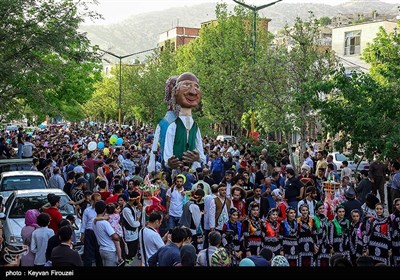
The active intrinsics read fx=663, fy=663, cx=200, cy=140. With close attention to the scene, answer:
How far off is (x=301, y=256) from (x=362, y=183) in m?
6.85

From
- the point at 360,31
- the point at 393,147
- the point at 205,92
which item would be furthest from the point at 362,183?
the point at 360,31

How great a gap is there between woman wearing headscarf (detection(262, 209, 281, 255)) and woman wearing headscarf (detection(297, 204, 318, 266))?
36cm

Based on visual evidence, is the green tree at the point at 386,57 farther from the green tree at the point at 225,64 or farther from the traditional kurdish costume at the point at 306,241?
the traditional kurdish costume at the point at 306,241

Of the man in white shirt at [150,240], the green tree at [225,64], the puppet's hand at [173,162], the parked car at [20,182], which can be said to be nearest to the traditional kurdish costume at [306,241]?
the man in white shirt at [150,240]

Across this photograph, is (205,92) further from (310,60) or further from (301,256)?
(301,256)

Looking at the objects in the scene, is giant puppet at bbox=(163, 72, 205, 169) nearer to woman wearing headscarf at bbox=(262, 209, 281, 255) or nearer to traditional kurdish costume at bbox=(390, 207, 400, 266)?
woman wearing headscarf at bbox=(262, 209, 281, 255)

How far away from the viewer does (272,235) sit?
10.3 metres

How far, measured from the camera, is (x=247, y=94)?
2855 cm

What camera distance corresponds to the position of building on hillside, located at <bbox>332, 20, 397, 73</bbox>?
48219 mm

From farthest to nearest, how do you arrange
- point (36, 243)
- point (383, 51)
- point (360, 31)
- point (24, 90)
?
point (360, 31)
point (383, 51)
point (24, 90)
point (36, 243)

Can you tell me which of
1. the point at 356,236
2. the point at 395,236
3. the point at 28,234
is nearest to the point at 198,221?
the point at 356,236

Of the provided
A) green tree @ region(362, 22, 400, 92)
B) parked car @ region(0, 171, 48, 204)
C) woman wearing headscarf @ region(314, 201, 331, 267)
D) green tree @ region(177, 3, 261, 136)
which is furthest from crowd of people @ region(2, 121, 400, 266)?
green tree @ region(177, 3, 261, 136)

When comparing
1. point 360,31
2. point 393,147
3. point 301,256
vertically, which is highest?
point 360,31

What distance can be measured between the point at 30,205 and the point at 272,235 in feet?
19.2
